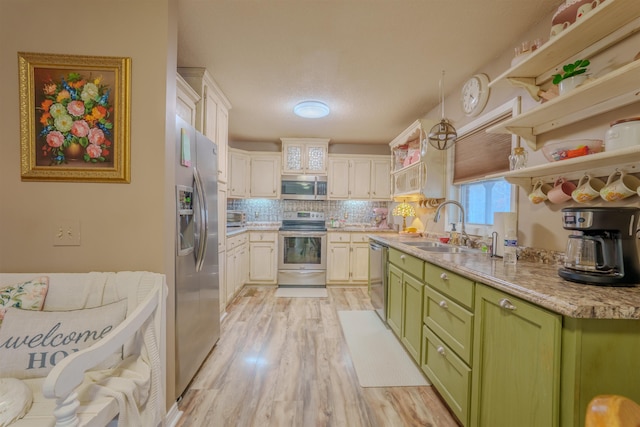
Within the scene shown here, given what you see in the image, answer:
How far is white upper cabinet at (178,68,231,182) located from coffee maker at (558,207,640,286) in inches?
104

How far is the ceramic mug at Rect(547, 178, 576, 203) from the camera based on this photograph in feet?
4.78

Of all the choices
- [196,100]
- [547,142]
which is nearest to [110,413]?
[196,100]

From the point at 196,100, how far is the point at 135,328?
202cm

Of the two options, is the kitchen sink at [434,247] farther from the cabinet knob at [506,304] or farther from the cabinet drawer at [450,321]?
the cabinet knob at [506,304]

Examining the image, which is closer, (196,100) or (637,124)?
(637,124)

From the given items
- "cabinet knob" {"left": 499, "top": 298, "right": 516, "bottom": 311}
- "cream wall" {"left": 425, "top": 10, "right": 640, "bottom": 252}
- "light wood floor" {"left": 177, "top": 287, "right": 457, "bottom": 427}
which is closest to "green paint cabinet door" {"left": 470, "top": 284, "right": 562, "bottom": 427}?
"cabinet knob" {"left": 499, "top": 298, "right": 516, "bottom": 311}

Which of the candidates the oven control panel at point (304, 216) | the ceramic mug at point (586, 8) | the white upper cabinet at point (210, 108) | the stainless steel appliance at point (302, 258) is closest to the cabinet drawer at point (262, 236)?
the stainless steel appliance at point (302, 258)

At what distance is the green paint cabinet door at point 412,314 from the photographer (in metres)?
1.96

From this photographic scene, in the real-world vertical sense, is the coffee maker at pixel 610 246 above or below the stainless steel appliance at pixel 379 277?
above

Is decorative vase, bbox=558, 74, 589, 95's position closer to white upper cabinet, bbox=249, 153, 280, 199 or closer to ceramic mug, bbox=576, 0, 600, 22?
ceramic mug, bbox=576, 0, 600, 22

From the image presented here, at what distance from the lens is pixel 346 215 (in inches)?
195

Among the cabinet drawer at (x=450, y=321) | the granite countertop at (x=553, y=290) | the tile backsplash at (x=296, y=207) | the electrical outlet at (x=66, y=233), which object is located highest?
the tile backsplash at (x=296, y=207)

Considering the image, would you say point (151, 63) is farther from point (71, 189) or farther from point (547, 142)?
point (547, 142)

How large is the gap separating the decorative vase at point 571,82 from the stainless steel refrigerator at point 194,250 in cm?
211
